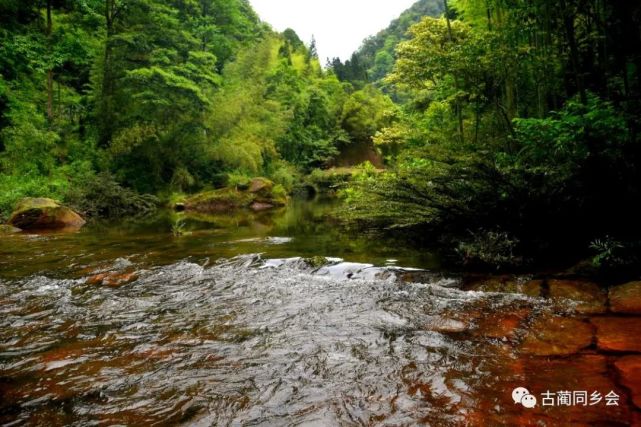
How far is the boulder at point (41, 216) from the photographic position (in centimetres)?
1295

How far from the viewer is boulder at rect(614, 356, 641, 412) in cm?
248

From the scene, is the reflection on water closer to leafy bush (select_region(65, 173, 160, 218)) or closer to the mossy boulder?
leafy bush (select_region(65, 173, 160, 218))

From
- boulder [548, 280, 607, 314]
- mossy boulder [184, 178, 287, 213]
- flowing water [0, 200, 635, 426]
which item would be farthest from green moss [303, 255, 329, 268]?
mossy boulder [184, 178, 287, 213]

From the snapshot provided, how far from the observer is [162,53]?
64.9ft

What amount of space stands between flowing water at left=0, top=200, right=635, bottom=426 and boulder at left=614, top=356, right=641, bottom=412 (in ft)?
0.25

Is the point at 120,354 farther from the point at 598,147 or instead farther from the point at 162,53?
the point at 162,53

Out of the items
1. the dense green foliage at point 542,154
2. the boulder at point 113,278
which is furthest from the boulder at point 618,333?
the boulder at point 113,278

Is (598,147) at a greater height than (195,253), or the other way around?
(598,147)

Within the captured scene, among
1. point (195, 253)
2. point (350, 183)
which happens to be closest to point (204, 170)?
point (195, 253)

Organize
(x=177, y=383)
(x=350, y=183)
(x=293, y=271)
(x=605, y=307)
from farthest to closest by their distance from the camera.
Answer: (x=350, y=183) < (x=293, y=271) < (x=605, y=307) < (x=177, y=383)

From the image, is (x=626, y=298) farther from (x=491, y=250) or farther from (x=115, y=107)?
(x=115, y=107)

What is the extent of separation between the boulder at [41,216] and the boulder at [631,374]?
14626 mm

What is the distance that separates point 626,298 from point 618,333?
95 centimetres

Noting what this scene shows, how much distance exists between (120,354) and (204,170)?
22065 mm
